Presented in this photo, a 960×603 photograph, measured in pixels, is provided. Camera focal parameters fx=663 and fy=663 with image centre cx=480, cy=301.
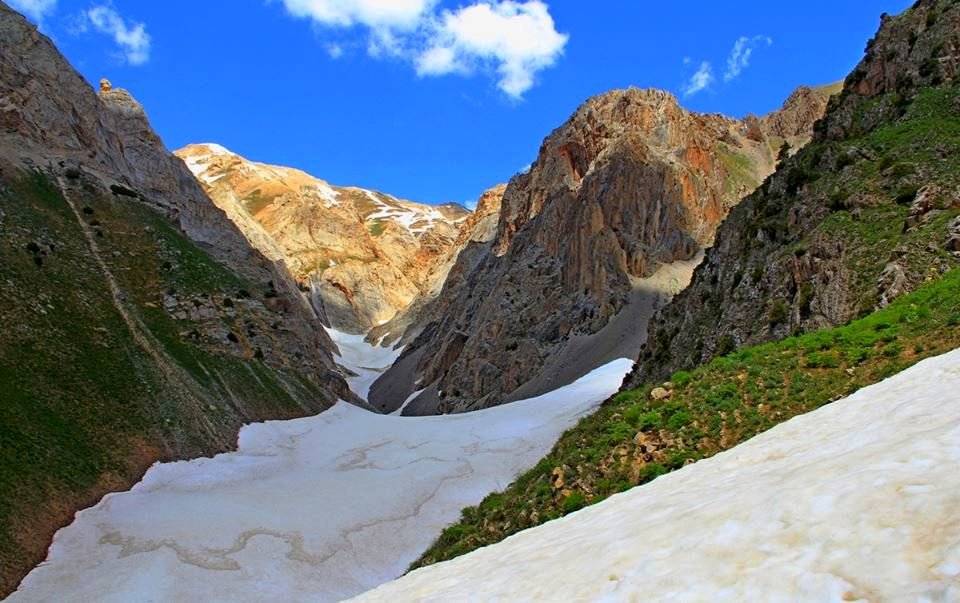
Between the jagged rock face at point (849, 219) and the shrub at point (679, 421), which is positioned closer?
the shrub at point (679, 421)

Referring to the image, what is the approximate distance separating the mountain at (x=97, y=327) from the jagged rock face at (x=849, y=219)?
24.6 m

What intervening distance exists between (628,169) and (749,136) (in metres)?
44.7

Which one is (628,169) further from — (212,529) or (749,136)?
(212,529)

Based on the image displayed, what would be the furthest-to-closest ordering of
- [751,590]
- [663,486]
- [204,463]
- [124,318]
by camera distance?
[124,318] < [204,463] < [663,486] < [751,590]

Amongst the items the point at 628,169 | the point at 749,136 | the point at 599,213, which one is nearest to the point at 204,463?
the point at 599,213

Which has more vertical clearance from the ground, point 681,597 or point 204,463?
point 204,463

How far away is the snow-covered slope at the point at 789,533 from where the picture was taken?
392 centimetres

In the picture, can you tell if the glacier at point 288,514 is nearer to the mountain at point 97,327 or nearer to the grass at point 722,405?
the mountain at point 97,327

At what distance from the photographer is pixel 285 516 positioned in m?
25.7

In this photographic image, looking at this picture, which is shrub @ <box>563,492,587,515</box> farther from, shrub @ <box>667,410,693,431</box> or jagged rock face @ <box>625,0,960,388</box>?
jagged rock face @ <box>625,0,960,388</box>

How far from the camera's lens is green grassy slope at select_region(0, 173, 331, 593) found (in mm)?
23469

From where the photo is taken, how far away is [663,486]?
9.18 metres

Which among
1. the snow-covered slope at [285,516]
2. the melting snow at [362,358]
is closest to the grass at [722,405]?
the snow-covered slope at [285,516]

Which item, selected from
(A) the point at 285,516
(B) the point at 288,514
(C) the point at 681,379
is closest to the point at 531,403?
(B) the point at 288,514
